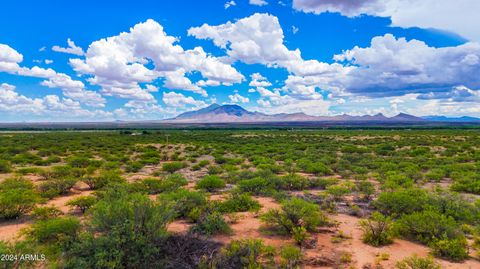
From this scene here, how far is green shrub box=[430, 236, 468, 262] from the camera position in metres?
7.12

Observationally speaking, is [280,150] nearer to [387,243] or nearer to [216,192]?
[216,192]

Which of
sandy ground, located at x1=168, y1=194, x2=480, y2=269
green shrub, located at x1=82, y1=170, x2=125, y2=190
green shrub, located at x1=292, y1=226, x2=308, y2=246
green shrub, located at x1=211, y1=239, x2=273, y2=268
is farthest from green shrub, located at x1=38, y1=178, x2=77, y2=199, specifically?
green shrub, located at x1=292, y1=226, x2=308, y2=246

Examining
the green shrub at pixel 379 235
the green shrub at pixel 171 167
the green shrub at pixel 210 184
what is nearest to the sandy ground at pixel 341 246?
the green shrub at pixel 379 235

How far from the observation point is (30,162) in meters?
24.5

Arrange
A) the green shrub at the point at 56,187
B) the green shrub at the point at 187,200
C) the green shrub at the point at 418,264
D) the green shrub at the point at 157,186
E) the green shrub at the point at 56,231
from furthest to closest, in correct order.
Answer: the green shrub at the point at 157,186 < the green shrub at the point at 56,187 < the green shrub at the point at 187,200 < the green shrub at the point at 56,231 < the green shrub at the point at 418,264

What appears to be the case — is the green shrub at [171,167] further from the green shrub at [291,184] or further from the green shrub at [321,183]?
the green shrub at [321,183]

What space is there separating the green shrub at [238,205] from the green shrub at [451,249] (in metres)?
5.97

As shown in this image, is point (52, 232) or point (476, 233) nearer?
point (52, 232)

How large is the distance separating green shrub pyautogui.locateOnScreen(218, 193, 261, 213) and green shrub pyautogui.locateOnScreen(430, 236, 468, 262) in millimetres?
5969

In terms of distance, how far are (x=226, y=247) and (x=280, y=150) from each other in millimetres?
25554

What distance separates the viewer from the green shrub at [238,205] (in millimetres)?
10969

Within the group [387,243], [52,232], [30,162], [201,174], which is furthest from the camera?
[30,162]

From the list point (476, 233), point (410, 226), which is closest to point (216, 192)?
point (410, 226)

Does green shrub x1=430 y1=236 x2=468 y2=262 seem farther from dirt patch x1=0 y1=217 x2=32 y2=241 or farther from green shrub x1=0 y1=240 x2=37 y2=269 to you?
dirt patch x1=0 y1=217 x2=32 y2=241
